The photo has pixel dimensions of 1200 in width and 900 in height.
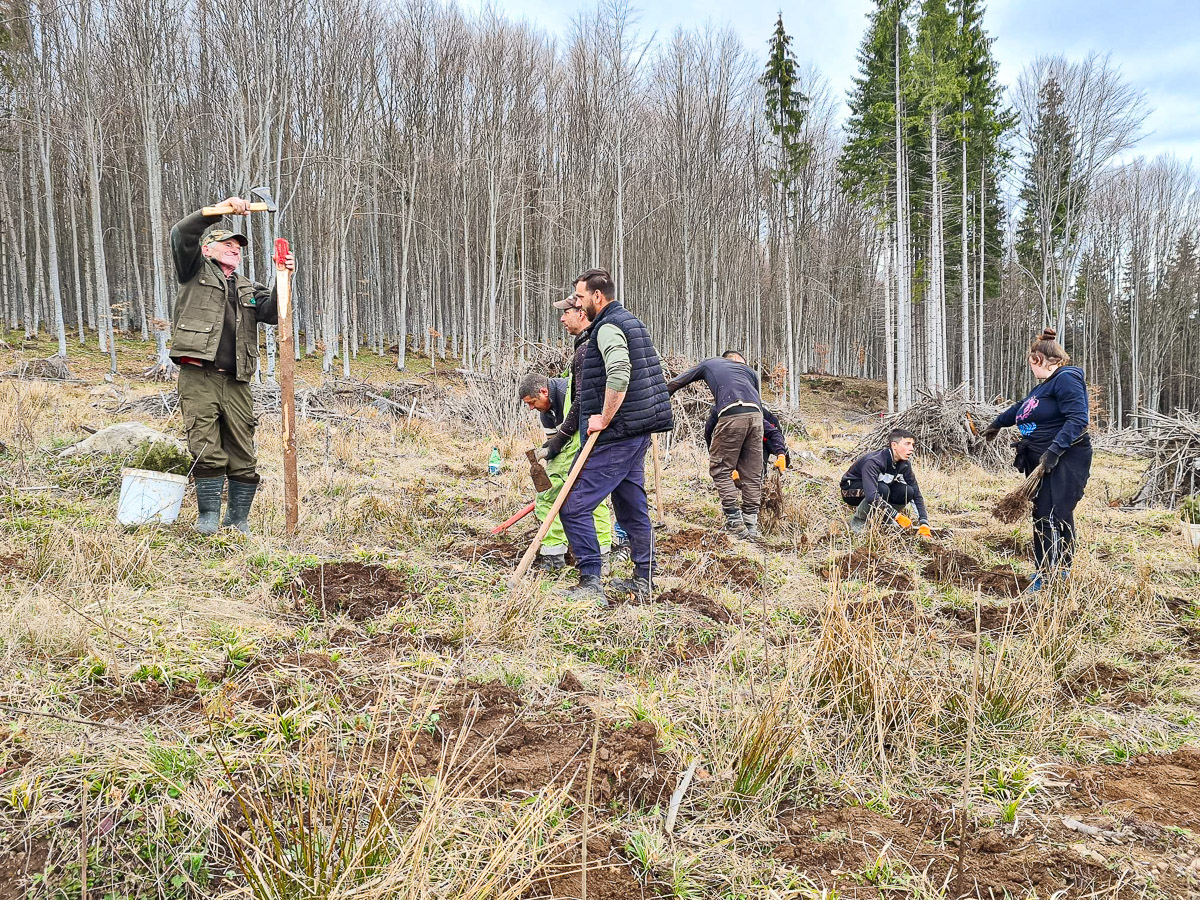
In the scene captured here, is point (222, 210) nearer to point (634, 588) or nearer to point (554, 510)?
point (554, 510)

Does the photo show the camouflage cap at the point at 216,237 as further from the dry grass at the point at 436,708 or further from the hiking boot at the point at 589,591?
the hiking boot at the point at 589,591

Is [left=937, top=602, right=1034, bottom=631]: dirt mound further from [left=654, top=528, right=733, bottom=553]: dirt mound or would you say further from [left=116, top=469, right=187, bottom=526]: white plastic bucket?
[left=116, top=469, right=187, bottom=526]: white plastic bucket

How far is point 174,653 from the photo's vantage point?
2.51 meters

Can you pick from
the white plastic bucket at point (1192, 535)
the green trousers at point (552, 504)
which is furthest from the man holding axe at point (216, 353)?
the white plastic bucket at point (1192, 535)

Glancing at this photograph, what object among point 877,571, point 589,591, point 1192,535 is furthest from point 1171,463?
point 589,591

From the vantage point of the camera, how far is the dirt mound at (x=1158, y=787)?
6.59 ft

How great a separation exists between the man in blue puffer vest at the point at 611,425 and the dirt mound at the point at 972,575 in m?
2.39

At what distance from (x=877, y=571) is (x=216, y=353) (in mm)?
4688

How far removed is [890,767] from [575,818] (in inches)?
45.3

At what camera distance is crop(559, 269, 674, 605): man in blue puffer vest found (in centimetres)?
394

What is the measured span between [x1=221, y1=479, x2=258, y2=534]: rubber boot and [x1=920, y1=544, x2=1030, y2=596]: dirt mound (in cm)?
487

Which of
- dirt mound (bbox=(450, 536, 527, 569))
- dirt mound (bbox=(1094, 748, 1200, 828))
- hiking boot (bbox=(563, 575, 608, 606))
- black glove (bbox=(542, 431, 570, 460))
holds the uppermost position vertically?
black glove (bbox=(542, 431, 570, 460))

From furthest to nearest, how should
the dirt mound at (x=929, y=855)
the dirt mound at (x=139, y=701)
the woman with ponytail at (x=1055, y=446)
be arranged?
the woman with ponytail at (x=1055, y=446) < the dirt mound at (x=139, y=701) < the dirt mound at (x=929, y=855)

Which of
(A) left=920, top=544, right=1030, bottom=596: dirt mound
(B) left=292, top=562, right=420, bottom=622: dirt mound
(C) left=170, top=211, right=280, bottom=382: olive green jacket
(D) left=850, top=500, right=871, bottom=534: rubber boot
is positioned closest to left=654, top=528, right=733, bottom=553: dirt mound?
(D) left=850, top=500, right=871, bottom=534: rubber boot
